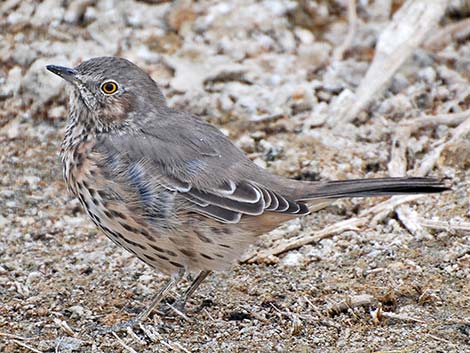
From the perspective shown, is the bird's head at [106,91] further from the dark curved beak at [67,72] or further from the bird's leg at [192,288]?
the bird's leg at [192,288]

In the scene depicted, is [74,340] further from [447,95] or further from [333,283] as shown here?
[447,95]

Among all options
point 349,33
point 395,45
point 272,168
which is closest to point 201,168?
point 272,168

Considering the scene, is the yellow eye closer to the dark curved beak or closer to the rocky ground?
the dark curved beak

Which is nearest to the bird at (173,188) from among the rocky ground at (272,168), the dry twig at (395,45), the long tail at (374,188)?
the long tail at (374,188)

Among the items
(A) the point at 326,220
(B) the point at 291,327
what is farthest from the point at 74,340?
(A) the point at 326,220

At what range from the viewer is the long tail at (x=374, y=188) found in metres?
6.01

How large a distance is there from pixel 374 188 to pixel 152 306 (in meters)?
1.65

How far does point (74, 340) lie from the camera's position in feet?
19.4

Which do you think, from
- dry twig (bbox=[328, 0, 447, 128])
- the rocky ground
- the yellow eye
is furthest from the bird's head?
dry twig (bbox=[328, 0, 447, 128])

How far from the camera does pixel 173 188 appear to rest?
618 cm

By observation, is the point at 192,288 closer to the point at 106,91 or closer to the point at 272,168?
the point at 106,91

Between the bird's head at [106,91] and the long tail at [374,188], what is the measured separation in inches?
53.4

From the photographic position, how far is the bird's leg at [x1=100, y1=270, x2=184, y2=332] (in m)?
6.08

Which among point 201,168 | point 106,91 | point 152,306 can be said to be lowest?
point 152,306
